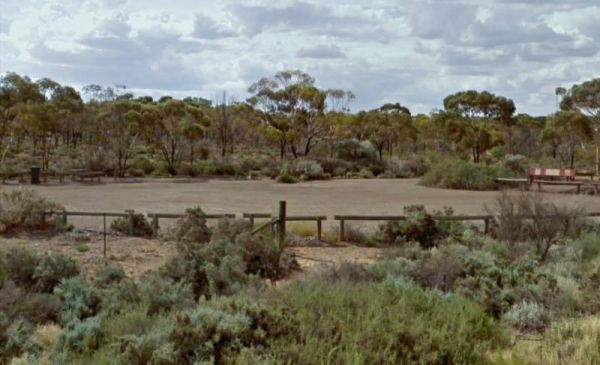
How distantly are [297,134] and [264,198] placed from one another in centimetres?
2815

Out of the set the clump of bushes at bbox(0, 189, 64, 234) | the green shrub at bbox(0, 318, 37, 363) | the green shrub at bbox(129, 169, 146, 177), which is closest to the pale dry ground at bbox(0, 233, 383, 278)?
the clump of bushes at bbox(0, 189, 64, 234)

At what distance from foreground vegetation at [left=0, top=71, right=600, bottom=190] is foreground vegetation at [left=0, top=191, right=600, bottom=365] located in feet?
91.2

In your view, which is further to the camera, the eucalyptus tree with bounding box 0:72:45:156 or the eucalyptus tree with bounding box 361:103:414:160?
the eucalyptus tree with bounding box 361:103:414:160

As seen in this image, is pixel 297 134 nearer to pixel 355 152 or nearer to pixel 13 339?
pixel 355 152

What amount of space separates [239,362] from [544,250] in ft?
31.4

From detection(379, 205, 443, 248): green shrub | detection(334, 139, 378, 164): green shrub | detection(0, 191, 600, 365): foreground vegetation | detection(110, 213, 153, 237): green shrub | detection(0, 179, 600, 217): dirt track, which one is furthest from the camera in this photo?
detection(334, 139, 378, 164): green shrub

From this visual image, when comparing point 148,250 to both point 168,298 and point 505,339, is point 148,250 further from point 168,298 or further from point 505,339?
point 505,339

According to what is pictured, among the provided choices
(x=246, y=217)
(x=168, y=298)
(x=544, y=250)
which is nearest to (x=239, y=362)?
(x=168, y=298)

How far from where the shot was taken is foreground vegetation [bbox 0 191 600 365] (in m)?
6.02

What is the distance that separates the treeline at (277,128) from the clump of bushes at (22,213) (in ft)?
84.2

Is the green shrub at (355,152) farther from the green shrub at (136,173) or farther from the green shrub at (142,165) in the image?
the green shrub at (136,173)

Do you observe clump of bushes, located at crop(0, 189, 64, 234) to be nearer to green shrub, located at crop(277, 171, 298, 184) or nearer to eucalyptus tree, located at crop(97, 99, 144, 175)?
green shrub, located at crop(277, 171, 298, 184)

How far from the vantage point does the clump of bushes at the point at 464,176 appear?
37.6 meters

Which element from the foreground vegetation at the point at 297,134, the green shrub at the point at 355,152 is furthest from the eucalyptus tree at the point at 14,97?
the green shrub at the point at 355,152
